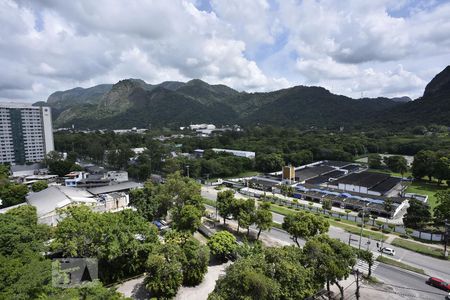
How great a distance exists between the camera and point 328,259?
727 inches

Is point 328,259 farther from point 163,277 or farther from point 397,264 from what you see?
point 397,264

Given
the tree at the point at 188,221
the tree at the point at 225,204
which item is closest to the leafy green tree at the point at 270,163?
the tree at the point at 225,204

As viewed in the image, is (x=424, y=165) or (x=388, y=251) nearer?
(x=388, y=251)

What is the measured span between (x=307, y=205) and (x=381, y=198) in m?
13.6

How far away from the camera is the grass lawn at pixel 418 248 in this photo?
27987 mm

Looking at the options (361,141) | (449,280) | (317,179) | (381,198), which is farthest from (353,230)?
(361,141)

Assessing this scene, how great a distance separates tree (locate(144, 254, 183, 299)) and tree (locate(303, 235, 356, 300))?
10204 millimetres

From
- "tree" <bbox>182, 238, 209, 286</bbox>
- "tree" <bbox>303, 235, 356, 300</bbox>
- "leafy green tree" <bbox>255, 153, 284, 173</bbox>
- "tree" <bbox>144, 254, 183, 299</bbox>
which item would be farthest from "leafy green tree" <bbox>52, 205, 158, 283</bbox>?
"leafy green tree" <bbox>255, 153, 284, 173</bbox>

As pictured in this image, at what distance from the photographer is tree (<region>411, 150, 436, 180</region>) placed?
57181mm

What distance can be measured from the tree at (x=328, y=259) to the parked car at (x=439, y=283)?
9531 millimetres

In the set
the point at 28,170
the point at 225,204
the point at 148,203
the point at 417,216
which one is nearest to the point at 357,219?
the point at 417,216

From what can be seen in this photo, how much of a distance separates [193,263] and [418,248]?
1007 inches

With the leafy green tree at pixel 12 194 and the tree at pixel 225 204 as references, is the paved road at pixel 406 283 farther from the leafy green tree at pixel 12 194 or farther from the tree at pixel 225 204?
the leafy green tree at pixel 12 194

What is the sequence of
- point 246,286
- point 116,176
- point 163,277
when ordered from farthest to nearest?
1. point 116,176
2. point 163,277
3. point 246,286
